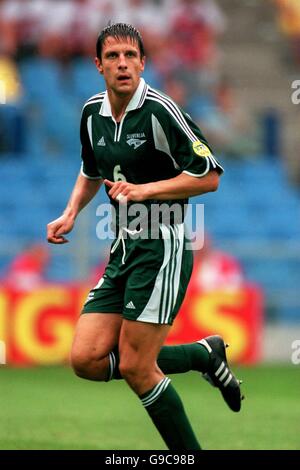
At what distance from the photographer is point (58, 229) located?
6.28 meters

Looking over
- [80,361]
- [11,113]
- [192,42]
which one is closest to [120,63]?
[80,361]

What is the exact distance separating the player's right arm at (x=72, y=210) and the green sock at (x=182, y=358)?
827mm

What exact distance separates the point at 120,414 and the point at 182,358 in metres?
2.51

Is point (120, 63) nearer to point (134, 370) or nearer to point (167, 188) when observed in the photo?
point (167, 188)

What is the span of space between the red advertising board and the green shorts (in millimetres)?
6899

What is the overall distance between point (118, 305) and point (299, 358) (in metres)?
8.17

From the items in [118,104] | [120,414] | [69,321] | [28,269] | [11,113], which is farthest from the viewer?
[11,113]

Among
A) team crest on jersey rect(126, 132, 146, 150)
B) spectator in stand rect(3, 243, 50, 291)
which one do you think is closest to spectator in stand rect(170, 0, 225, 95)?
spectator in stand rect(3, 243, 50, 291)

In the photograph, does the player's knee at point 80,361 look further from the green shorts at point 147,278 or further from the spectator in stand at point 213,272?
the spectator in stand at point 213,272

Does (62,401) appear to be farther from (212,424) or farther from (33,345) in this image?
(33,345)

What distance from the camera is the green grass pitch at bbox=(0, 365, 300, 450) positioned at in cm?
706

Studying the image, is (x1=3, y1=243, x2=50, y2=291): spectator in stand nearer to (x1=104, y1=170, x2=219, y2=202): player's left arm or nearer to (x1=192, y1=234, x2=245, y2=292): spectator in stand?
(x1=192, y1=234, x2=245, y2=292): spectator in stand

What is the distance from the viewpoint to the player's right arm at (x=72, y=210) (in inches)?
246
